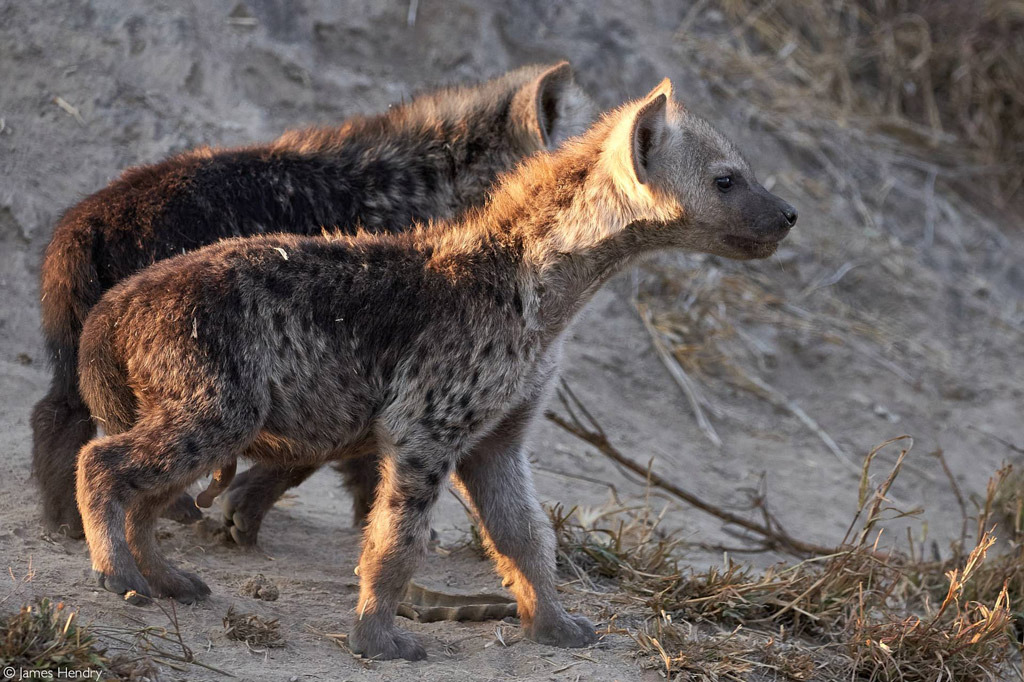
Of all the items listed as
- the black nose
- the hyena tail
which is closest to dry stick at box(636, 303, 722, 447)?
the black nose

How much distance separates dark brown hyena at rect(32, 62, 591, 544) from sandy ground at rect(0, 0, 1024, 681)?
272 millimetres

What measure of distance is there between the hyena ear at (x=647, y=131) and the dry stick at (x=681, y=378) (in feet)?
11.0

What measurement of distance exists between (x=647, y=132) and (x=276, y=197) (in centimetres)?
146

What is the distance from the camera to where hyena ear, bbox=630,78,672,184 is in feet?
11.8

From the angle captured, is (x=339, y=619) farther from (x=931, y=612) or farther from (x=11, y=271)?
(x=11, y=271)

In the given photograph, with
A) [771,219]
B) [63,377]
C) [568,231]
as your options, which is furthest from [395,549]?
[771,219]

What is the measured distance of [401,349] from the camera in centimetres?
350

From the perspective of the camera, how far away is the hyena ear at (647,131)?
3.59 meters

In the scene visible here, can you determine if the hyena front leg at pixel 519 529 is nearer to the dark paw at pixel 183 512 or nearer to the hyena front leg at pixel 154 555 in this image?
the hyena front leg at pixel 154 555

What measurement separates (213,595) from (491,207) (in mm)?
1484

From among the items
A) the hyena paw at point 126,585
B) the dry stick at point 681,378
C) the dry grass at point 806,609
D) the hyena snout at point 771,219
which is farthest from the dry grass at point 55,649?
the dry stick at point 681,378

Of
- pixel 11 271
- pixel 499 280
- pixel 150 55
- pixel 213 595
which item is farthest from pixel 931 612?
pixel 150 55

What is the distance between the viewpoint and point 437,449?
134 inches

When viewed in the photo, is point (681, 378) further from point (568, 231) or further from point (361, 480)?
point (568, 231)
